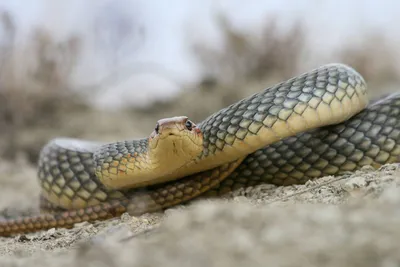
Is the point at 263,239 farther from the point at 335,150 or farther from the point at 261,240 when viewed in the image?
the point at 335,150

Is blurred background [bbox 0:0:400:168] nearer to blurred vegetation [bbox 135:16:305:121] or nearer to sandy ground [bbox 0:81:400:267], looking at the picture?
blurred vegetation [bbox 135:16:305:121]

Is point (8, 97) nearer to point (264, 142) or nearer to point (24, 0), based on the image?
point (24, 0)

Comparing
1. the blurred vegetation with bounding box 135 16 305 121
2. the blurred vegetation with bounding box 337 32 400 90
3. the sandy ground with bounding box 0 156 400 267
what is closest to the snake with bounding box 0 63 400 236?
the sandy ground with bounding box 0 156 400 267

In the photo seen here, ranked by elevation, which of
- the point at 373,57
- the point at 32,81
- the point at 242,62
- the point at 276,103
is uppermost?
the point at 276,103

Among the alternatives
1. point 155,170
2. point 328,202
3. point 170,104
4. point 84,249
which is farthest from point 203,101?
point 84,249

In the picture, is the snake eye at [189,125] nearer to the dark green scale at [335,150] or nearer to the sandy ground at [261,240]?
the dark green scale at [335,150]

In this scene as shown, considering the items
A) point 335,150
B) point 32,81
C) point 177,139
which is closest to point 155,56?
point 32,81

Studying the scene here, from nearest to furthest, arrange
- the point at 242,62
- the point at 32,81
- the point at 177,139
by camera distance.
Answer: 1. the point at 177,139
2. the point at 32,81
3. the point at 242,62
